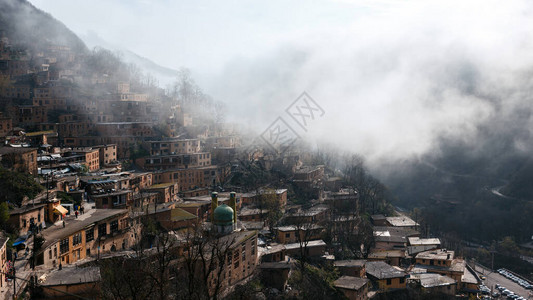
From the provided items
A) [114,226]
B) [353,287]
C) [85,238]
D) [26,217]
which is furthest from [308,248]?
[26,217]

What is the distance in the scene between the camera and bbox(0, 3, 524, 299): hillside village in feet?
71.9

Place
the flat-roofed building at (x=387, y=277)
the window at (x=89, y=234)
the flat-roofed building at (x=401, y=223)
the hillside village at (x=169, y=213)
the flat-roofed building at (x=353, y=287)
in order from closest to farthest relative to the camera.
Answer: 1. the hillside village at (x=169, y=213)
2. the window at (x=89, y=234)
3. the flat-roofed building at (x=353, y=287)
4. the flat-roofed building at (x=387, y=277)
5. the flat-roofed building at (x=401, y=223)

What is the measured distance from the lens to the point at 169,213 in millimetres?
32219

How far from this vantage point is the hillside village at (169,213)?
71.9 ft

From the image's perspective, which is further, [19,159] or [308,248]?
[308,248]

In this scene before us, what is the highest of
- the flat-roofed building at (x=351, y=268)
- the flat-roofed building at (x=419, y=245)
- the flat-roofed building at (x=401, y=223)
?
the flat-roofed building at (x=351, y=268)

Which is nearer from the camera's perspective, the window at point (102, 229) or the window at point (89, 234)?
the window at point (89, 234)

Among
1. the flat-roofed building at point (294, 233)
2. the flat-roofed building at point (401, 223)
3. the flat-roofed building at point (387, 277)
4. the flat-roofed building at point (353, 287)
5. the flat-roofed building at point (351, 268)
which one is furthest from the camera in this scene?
the flat-roofed building at point (401, 223)

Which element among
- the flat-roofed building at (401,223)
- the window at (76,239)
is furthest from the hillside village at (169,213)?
the flat-roofed building at (401,223)

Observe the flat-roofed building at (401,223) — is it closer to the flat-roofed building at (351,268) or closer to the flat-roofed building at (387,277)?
the flat-roofed building at (387,277)

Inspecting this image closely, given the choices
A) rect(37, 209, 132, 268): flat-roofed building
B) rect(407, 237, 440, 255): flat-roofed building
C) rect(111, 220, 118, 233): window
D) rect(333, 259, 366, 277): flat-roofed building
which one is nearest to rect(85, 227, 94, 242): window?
rect(37, 209, 132, 268): flat-roofed building

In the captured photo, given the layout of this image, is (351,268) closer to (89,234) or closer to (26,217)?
(89,234)

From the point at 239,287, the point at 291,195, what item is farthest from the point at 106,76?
the point at 239,287

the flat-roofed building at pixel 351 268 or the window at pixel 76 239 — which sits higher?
the window at pixel 76 239
